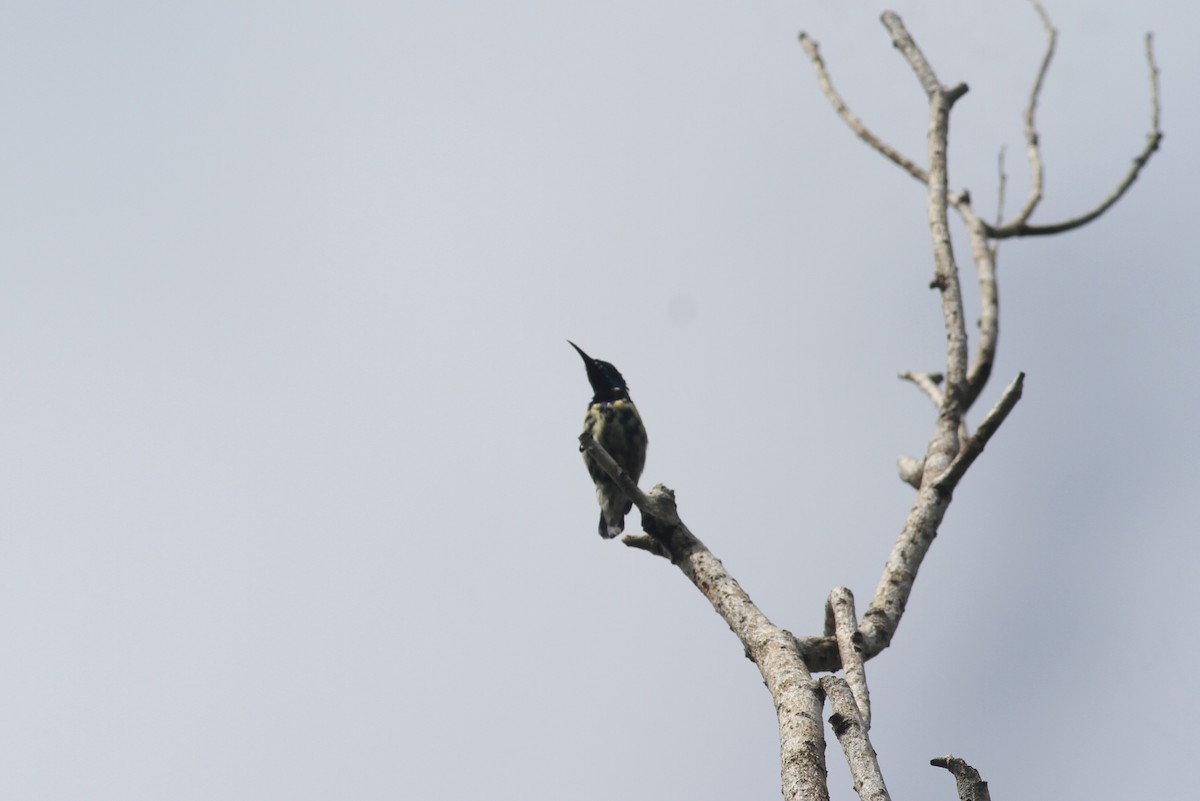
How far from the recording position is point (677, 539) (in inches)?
205

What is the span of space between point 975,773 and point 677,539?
194 centimetres

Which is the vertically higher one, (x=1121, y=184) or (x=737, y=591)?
(x=1121, y=184)

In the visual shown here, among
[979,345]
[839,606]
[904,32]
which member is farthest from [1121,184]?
[839,606]

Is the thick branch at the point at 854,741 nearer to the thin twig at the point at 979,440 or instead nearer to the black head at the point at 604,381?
the thin twig at the point at 979,440

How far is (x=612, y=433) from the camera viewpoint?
927cm

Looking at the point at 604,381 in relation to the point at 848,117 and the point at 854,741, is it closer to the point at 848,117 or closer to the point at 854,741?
the point at 848,117

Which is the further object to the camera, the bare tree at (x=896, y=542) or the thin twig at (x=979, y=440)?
the thin twig at (x=979, y=440)

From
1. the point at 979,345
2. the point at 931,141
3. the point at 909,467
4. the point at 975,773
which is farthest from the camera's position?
the point at 931,141

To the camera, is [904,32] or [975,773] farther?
[904,32]

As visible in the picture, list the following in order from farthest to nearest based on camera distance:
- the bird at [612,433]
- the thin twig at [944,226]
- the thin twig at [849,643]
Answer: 1. the bird at [612,433]
2. the thin twig at [944,226]
3. the thin twig at [849,643]

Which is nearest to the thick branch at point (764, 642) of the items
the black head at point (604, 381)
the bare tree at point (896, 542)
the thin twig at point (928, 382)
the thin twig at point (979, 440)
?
the bare tree at point (896, 542)

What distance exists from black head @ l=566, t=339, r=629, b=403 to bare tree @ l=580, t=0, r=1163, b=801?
2735mm

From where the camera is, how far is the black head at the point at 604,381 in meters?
9.84

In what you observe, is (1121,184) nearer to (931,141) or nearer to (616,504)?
(931,141)
